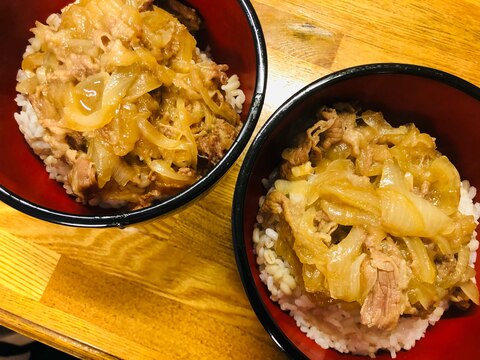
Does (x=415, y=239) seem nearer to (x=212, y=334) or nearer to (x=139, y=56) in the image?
(x=212, y=334)

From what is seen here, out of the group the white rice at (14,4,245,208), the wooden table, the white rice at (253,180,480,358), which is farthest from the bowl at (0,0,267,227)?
the white rice at (253,180,480,358)

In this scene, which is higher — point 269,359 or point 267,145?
point 267,145

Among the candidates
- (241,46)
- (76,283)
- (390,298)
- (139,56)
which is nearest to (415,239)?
(390,298)

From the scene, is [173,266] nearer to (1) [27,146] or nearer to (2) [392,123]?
(1) [27,146]

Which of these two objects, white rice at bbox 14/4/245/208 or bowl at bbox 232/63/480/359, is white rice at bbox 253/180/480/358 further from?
white rice at bbox 14/4/245/208

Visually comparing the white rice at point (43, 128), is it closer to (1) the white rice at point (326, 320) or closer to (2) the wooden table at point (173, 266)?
(2) the wooden table at point (173, 266)

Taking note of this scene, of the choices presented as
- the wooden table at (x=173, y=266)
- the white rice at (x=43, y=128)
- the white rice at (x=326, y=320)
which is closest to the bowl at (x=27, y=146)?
the white rice at (x=43, y=128)
